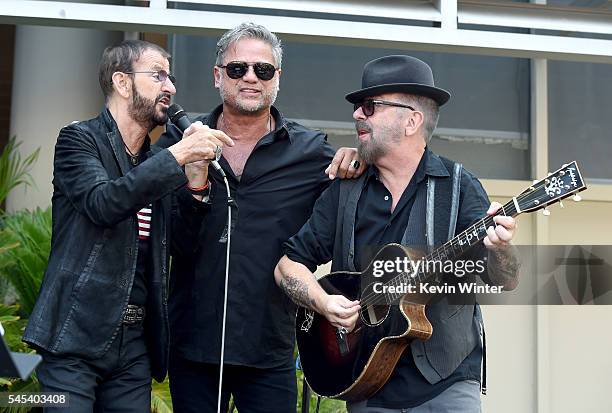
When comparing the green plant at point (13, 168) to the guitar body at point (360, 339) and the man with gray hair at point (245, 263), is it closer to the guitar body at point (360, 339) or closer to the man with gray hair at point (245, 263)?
the man with gray hair at point (245, 263)

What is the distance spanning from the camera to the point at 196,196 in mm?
3889

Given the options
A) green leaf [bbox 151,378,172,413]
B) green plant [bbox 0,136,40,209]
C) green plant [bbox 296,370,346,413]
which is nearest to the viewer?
green leaf [bbox 151,378,172,413]

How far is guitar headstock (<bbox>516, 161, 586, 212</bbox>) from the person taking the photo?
3.25 m

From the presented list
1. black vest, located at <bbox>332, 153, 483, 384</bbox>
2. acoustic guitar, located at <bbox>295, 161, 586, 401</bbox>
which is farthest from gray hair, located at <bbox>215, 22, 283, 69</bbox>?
acoustic guitar, located at <bbox>295, 161, 586, 401</bbox>

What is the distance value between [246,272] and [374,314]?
67cm

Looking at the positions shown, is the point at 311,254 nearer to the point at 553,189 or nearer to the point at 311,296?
the point at 311,296

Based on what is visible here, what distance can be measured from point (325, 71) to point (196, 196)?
3.37 metres

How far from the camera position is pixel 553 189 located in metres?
3.29

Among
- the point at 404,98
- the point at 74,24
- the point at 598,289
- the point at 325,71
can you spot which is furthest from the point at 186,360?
the point at 325,71

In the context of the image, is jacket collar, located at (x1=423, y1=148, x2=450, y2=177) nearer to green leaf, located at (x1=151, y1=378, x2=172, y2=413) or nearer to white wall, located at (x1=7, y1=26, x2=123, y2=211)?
green leaf, located at (x1=151, y1=378, x2=172, y2=413)

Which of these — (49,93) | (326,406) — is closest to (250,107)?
(326,406)

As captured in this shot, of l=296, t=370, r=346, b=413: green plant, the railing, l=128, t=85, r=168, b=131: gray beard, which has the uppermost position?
the railing

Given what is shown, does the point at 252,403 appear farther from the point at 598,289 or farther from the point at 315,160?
the point at 598,289

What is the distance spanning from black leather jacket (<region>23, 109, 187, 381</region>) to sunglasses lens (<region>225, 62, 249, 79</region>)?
656 millimetres
